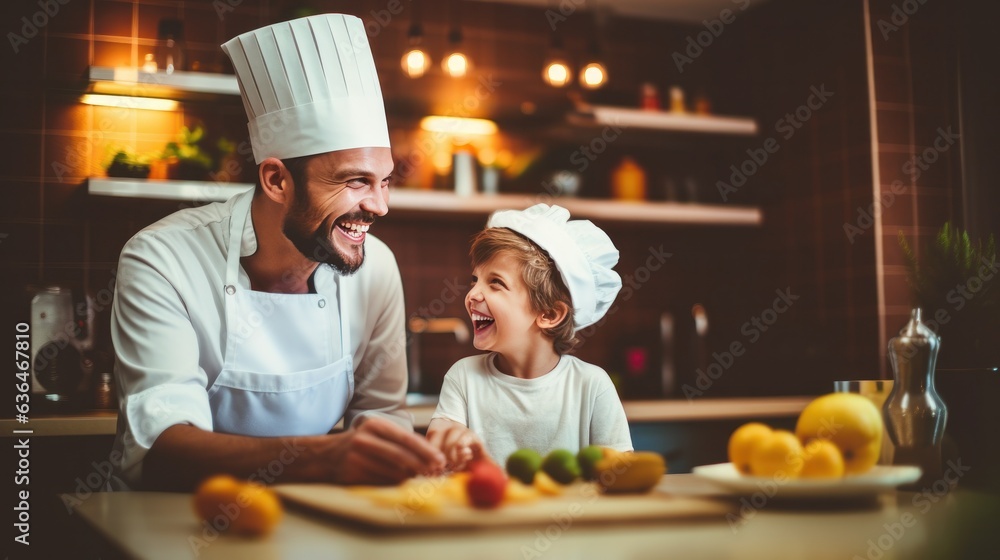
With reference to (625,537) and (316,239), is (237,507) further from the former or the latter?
(316,239)

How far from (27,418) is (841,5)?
10.1ft

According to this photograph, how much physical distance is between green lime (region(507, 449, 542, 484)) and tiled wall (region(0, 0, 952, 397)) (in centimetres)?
218

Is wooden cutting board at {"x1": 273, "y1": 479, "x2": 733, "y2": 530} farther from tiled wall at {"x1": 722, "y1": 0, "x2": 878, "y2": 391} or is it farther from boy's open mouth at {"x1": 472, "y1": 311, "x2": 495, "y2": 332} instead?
tiled wall at {"x1": 722, "y1": 0, "x2": 878, "y2": 391}

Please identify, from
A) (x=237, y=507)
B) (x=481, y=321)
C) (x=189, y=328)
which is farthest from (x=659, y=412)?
(x=237, y=507)

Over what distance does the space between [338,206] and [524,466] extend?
2.66ft

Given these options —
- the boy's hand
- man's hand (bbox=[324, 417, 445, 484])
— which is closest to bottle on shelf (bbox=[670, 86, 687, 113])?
the boy's hand

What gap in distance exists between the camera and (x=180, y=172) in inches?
115

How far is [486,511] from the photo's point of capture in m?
0.87

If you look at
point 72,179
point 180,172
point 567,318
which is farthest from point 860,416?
point 72,179

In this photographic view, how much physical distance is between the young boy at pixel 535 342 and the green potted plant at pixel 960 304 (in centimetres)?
57

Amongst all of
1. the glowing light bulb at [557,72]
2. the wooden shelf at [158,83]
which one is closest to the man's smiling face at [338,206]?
the wooden shelf at [158,83]

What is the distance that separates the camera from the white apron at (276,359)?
172cm

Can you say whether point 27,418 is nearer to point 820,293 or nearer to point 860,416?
point 860,416

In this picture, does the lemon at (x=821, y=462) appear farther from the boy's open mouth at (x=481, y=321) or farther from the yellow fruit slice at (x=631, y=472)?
the boy's open mouth at (x=481, y=321)
